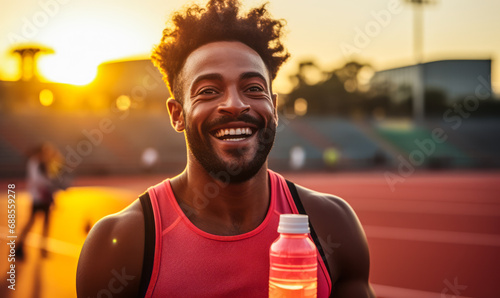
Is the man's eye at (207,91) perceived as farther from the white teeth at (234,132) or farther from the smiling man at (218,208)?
the white teeth at (234,132)

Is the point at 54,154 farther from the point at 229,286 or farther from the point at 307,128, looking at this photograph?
the point at 307,128

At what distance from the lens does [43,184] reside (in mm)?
8617

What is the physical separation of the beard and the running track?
1.56 feet

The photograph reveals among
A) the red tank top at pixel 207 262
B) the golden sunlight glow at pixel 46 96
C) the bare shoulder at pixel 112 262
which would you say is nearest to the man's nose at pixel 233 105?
the red tank top at pixel 207 262

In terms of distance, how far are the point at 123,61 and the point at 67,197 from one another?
39498 mm

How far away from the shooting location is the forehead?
2014mm

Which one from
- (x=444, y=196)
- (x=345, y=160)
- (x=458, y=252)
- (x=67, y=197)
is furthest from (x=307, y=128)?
(x=458, y=252)

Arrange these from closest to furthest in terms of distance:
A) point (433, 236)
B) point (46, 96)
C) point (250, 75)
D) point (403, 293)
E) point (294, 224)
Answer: point (294, 224) → point (250, 75) → point (403, 293) → point (433, 236) → point (46, 96)

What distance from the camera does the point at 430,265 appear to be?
8.82 metres

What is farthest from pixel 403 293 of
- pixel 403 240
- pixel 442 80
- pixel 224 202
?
pixel 442 80

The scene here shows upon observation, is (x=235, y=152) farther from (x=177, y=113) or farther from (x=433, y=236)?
(x=433, y=236)

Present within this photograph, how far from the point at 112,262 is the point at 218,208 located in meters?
0.48

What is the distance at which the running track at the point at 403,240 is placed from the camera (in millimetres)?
7383

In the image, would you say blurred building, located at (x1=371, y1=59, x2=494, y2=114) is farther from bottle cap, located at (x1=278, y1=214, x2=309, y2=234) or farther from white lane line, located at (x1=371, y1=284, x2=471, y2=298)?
bottle cap, located at (x1=278, y1=214, x2=309, y2=234)
